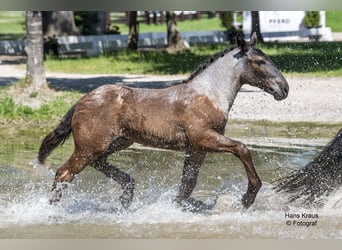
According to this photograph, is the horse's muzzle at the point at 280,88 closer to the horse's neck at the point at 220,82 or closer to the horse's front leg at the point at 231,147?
the horse's neck at the point at 220,82

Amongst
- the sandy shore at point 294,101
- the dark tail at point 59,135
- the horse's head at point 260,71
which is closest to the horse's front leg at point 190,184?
the horse's head at point 260,71

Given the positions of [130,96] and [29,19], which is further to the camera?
[29,19]

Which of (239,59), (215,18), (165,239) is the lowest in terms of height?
(215,18)

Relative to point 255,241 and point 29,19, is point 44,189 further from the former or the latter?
point 29,19

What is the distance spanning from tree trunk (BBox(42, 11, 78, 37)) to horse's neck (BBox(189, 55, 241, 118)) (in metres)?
14.6

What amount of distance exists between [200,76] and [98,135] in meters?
0.94

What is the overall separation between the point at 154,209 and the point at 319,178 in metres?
1.40

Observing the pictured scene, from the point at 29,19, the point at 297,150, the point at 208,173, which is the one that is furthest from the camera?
the point at 29,19

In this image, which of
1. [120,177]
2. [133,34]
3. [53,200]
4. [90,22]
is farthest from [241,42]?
[90,22]

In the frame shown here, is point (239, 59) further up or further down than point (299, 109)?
further up

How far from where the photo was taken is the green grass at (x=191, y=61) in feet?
41.4

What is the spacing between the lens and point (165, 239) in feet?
25.0

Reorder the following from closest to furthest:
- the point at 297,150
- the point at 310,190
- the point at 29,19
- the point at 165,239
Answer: the point at 165,239
the point at 310,190
the point at 297,150
the point at 29,19

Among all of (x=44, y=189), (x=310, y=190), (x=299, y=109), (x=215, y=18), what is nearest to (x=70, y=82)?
(x=299, y=109)
